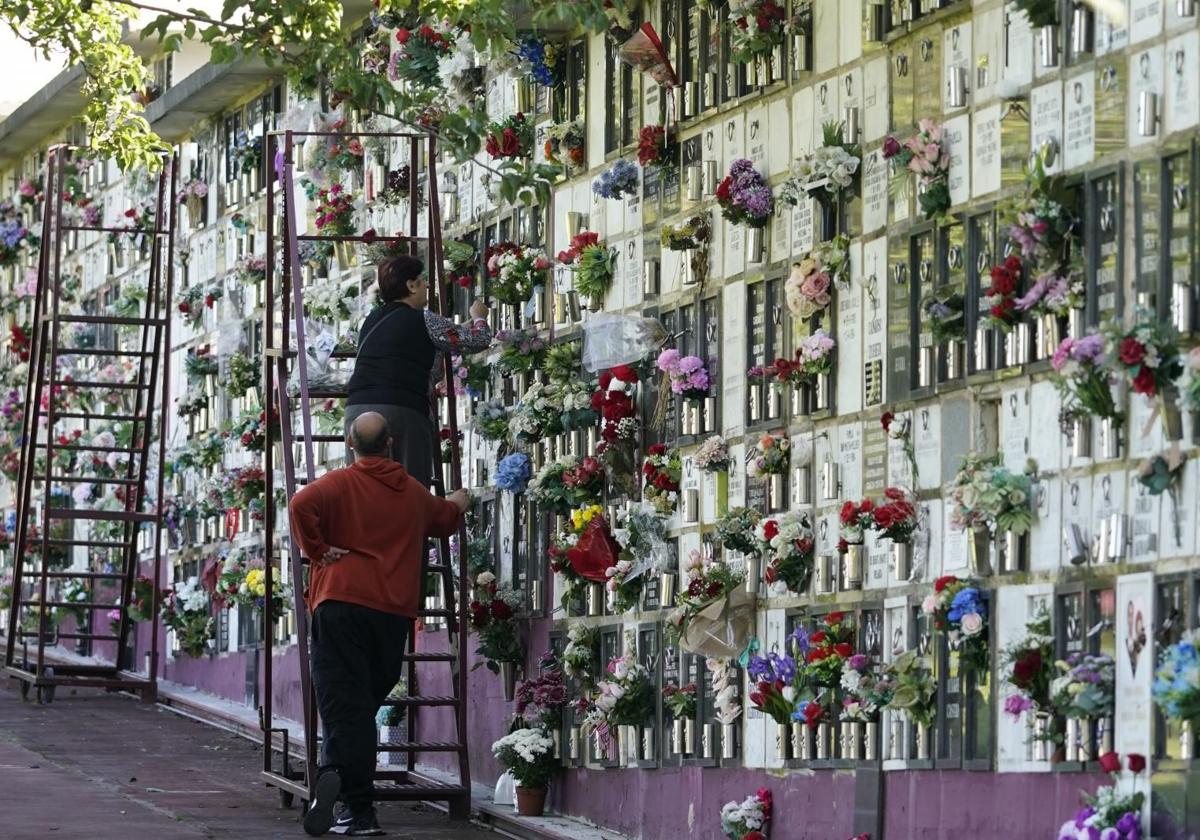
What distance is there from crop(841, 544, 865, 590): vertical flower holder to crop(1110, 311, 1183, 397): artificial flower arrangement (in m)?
1.97

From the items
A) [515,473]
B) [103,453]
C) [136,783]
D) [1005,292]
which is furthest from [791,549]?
[103,453]

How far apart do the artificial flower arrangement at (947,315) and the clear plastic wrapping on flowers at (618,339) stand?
235cm

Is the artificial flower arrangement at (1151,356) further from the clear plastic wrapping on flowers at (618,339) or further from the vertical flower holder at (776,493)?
the clear plastic wrapping on flowers at (618,339)

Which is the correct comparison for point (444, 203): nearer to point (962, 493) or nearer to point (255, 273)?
point (255, 273)

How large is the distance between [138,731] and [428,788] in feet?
12.4

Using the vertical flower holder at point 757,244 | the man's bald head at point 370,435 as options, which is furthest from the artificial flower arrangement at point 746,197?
the man's bald head at point 370,435

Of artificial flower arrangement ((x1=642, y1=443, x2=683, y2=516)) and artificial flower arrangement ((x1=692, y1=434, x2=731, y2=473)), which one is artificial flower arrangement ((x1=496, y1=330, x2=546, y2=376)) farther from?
artificial flower arrangement ((x1=692, y1=434, x2=731, y2=473))

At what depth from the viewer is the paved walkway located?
988 centimetres

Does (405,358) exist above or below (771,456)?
above

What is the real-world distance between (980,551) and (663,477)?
248cm

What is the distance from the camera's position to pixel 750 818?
8984 millimetres

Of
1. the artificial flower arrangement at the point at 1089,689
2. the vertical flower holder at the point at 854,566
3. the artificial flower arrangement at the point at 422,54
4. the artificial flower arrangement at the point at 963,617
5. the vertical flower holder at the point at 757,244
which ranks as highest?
the artificial flower arrangement at the point at 422,54

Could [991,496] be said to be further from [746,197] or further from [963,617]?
[746,197]

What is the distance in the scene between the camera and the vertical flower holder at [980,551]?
7.66 metres
